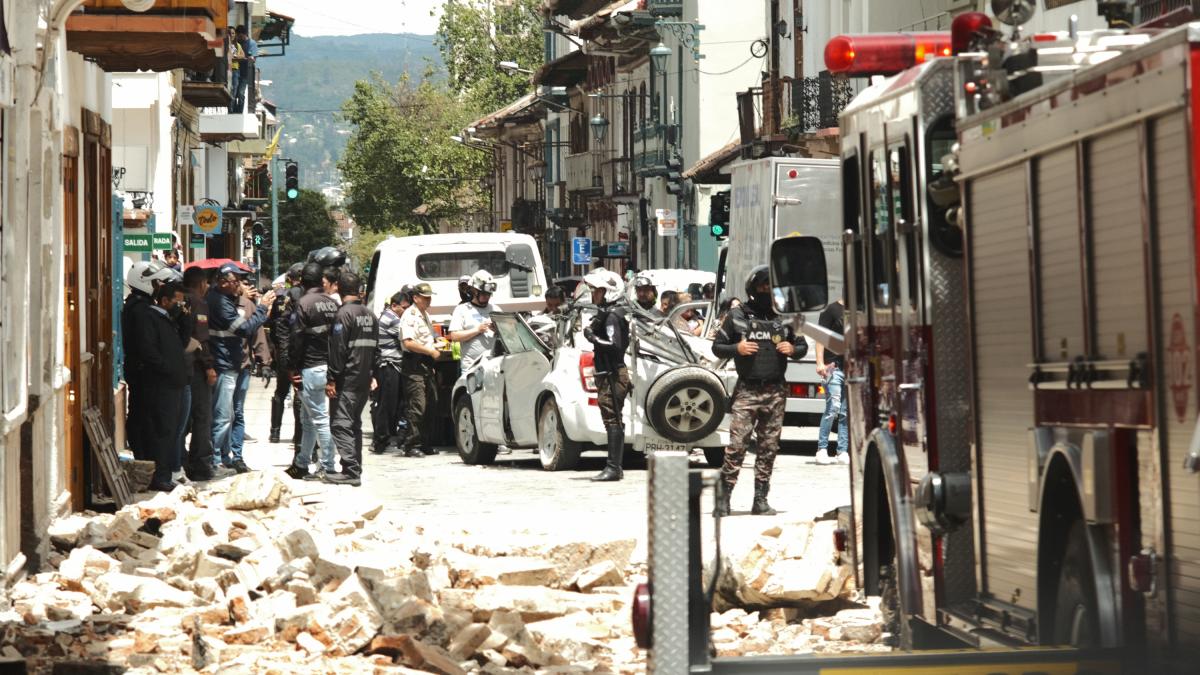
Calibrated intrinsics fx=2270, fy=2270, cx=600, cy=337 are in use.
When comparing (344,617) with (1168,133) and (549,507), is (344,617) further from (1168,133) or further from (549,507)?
(549,507)

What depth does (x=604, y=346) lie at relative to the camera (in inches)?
733

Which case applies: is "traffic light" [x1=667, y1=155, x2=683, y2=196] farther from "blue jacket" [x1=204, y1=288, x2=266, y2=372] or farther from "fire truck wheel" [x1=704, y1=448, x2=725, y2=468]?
"blue jacket" [x1=204, y1=288, x2=266, y2=372]

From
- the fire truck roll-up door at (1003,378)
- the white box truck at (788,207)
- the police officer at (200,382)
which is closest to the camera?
the fire truck roll-up door at (1003,378)

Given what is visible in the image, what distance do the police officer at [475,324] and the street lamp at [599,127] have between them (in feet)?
148

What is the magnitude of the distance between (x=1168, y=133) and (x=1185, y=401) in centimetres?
62

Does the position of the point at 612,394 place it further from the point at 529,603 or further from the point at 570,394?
the point at 529,603

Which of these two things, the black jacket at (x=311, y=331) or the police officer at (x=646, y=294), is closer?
the black jacket at (x=311, y=331)

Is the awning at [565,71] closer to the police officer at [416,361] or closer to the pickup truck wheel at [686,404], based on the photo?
the police officer at [416,361]

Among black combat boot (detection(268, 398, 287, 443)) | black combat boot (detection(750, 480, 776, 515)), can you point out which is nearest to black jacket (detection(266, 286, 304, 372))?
black combat boot (detection(268, 398, 287, 443))

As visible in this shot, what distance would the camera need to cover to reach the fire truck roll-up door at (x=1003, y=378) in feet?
21.7

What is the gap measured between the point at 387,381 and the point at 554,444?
2495mm

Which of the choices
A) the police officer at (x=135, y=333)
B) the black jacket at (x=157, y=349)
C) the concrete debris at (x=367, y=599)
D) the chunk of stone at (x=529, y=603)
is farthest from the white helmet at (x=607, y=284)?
the chunk of stone at (x=529, y=603)

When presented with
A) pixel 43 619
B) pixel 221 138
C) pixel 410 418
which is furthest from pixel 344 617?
pixel 221 138

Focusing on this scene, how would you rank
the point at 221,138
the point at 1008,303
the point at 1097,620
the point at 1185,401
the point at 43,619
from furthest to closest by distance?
1. the point at 221,138
2. the point at 43,619
3. the point at 1008,303
4. the point at 1097,620
5. the point at 1185,401
